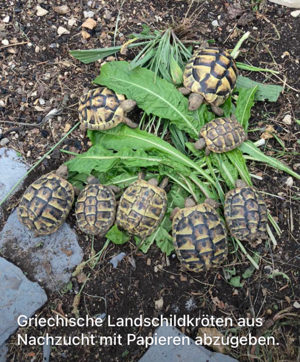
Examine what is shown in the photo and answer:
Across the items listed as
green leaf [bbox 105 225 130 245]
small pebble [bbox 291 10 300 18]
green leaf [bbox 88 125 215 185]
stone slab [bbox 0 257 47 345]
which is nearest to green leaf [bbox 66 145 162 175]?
green leaf [bbox 88 125 215 185]

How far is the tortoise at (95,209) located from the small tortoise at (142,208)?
9 centimetres

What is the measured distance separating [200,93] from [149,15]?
44.7 inches

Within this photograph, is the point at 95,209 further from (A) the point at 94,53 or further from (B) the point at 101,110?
(A) the point at 94,53

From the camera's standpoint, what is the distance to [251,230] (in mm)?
2662

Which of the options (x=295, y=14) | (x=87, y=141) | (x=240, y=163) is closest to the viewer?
(x=240, y=163)

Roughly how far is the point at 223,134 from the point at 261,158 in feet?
1.50

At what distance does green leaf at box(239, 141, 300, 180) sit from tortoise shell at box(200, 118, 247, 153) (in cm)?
10

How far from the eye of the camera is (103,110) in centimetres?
295

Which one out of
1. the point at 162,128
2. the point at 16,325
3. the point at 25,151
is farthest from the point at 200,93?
the point at 16,325

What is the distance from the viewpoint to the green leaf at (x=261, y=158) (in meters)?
2.97

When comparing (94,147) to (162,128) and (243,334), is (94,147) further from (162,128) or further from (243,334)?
(243,334)

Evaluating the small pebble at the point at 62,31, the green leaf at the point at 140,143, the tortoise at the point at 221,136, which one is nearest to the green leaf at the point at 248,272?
the green leaf at the point at 140,143

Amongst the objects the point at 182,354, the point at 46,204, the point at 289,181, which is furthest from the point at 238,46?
the point at 182,354

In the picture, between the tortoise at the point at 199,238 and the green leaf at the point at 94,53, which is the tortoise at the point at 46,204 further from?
the green leaf at the point at 94,53
